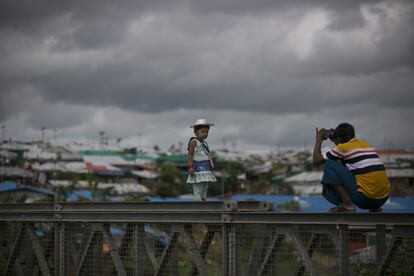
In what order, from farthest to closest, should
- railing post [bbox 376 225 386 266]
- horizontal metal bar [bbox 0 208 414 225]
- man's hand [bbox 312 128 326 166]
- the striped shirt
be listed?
1. man's hand [bbox 312 128 326 166]
2. the striped shirt
3. railing post [bbox 376 225 386 266]
4. horizontal metal bar [bbox 0 208 414 225]

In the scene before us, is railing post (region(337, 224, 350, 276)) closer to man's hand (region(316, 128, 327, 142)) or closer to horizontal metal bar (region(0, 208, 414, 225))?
horizontal metal bar (region(0, 208, 414, 225))

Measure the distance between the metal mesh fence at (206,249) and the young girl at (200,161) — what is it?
1141 millimetres

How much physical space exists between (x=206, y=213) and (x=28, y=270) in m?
3.65

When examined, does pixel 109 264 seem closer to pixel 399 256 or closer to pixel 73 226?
pixel 73 226

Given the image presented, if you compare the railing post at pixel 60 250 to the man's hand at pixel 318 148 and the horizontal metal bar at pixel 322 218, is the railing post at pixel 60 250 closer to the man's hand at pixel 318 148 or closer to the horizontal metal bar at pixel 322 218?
the horizontal metal bar at pixel 322 218

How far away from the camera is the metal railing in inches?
328

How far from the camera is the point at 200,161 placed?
37.8 feet

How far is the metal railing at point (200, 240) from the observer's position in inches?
328

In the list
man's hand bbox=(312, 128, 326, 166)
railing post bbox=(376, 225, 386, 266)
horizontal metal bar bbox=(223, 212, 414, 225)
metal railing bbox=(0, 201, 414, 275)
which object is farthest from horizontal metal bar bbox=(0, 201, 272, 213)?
railing post bbox=(376, 225, 386, 266)

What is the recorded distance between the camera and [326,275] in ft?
27.9

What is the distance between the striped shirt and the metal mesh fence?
1.76 ft

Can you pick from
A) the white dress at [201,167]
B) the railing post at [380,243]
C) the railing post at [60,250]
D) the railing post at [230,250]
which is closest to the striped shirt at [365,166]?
the railing post at [380,243]

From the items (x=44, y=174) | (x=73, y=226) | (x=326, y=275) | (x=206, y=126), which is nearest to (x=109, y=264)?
(x=73, y=226)

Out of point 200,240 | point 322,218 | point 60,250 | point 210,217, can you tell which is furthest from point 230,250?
point 60,250
